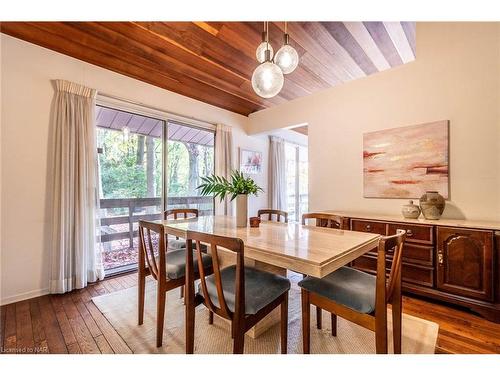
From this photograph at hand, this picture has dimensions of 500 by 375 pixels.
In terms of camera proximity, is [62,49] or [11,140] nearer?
[11,140]

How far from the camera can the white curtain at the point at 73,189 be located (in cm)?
229

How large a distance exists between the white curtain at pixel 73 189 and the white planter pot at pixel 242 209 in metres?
1.84

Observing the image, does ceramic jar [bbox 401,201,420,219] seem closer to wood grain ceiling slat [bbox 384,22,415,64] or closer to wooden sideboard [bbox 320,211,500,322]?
wooden sideboard [bbox 320,211,500,322]

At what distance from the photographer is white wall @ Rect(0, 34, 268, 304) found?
2.08 m

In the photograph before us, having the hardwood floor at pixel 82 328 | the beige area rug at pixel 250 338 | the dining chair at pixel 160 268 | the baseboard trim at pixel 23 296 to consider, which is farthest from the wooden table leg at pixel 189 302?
the baseboard trim at pixel 23 296

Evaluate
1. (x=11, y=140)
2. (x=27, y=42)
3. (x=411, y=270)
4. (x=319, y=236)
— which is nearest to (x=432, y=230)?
(x=411, y=270)

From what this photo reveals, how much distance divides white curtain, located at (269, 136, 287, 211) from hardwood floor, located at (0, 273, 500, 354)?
114 inches

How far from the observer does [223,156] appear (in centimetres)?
391

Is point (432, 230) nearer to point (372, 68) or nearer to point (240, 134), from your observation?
point (372, 68)

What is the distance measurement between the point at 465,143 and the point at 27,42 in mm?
4553

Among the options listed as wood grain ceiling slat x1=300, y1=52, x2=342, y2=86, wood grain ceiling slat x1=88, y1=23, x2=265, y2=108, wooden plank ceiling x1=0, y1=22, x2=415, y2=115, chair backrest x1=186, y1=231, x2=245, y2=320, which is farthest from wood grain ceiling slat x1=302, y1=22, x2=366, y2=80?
chair backrest x1=186, y1=231, x2=245, y2=320

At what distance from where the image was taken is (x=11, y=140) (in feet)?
6.93

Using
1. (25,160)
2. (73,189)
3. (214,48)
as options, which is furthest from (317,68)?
(25,160)

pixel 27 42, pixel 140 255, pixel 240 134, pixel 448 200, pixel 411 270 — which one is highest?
pixel 27 42
